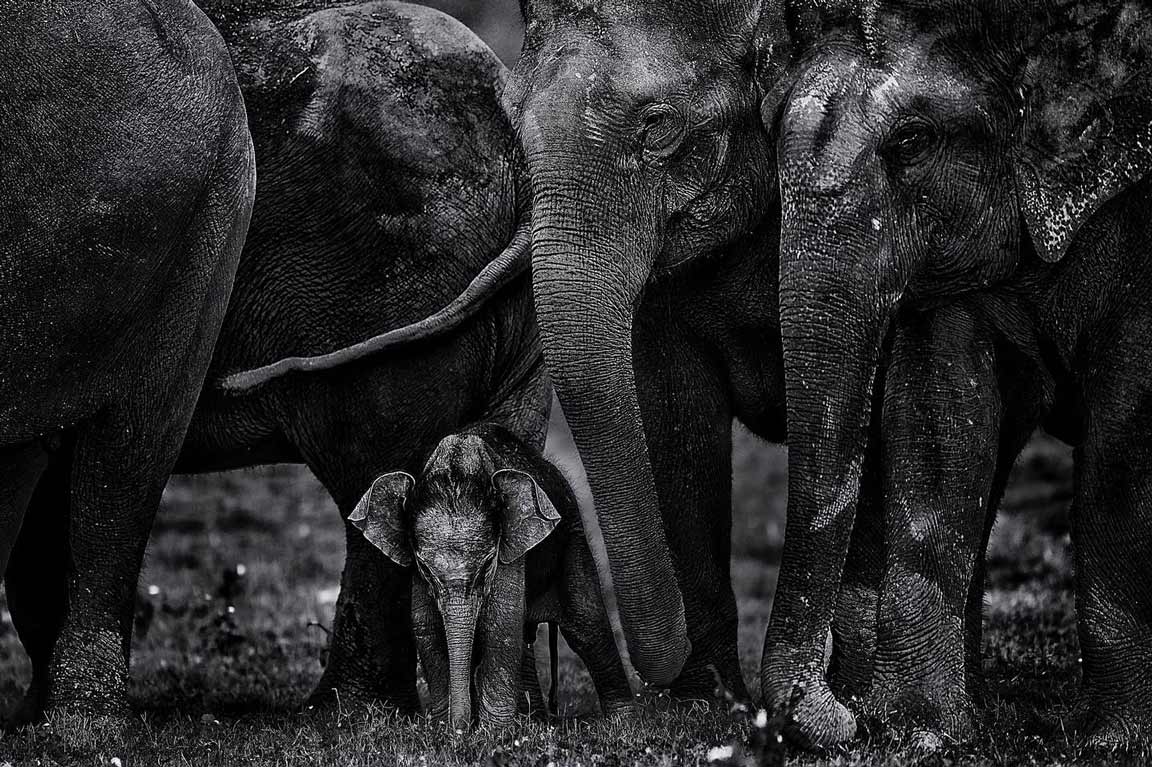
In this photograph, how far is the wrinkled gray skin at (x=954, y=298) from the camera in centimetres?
673

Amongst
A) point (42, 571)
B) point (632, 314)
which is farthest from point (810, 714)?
point (42, 571)

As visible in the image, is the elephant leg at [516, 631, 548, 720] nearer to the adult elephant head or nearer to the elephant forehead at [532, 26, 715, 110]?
the adult elephant head

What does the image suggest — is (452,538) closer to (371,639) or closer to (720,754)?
(371,639)

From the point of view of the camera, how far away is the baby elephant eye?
7.37 meters

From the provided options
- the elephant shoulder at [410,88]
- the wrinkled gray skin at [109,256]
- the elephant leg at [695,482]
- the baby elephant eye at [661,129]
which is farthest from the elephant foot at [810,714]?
the elephant shoulder at [410,88]

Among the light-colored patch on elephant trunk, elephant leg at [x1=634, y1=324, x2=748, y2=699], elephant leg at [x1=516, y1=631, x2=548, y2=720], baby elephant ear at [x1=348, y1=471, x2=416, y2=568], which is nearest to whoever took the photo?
the light-colored patch on elephant trunk

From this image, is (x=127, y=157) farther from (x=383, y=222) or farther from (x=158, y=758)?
(x=158, y=758)

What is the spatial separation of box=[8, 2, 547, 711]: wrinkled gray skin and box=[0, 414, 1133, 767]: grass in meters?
0.60

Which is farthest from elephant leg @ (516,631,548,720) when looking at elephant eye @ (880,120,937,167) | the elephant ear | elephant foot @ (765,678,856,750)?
the elephant ear

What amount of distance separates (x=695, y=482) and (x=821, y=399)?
160 centimetres

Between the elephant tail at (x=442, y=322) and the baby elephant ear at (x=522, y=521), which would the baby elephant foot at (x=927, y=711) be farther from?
the elephant tail at (x=442, y=322)

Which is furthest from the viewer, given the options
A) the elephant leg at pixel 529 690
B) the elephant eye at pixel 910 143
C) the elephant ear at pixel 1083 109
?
the elephant leg at pixel 529 690

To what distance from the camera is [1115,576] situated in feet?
23.5

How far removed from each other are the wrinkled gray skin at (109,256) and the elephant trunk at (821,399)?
204 cm
